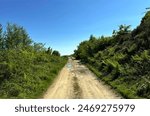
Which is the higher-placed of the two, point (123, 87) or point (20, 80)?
point (20, 80)

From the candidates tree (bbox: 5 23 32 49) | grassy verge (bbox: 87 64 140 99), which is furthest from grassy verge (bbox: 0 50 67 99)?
tree (bbox: 5 23 32 49)

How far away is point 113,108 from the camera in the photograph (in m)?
14.7

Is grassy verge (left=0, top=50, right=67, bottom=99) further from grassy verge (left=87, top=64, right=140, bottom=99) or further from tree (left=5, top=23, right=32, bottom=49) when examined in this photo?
tree (left=5, top=23, right=32, bottom=49)

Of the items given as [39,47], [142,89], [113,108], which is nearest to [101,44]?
[39,47]

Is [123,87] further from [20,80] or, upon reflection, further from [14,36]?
[14,36]

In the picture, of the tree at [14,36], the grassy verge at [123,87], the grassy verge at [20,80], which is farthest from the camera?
the tree at [14,36]

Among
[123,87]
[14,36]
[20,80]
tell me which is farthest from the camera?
[14,36]

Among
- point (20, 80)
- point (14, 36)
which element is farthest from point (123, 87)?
point (14, 36)

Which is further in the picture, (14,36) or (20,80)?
(14,36)

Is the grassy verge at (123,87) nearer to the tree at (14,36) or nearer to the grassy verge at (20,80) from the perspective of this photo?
the grassy verge at (20,80)

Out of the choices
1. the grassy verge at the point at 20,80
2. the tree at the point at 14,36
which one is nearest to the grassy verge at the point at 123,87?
the grassy verge at the point at 20,80

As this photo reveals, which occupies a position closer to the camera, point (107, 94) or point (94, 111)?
point (94, 111)

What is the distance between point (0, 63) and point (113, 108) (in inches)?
743

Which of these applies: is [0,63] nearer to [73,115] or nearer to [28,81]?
[28,81]
